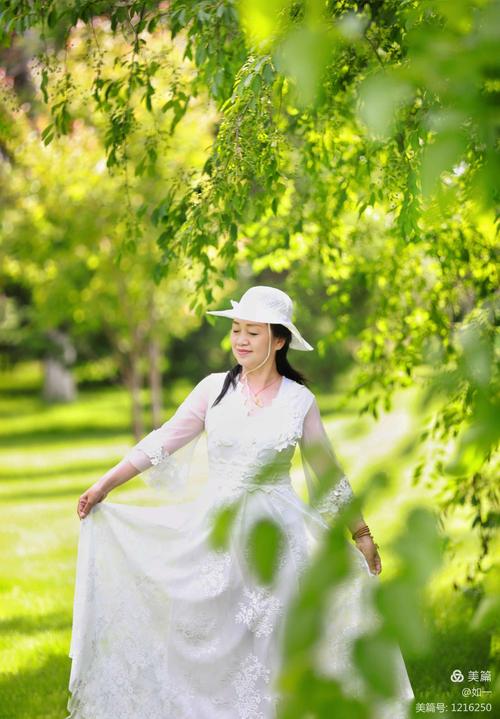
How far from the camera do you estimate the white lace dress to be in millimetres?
3826

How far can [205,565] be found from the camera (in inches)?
154

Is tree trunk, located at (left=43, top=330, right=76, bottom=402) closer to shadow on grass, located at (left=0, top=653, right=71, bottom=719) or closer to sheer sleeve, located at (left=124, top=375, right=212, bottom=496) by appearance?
shadow on grass, located at (left=0, top=653, right=71, bottom=719)

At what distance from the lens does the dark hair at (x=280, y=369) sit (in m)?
4.10

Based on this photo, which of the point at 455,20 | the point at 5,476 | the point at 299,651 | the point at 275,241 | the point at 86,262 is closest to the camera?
the point at 299,651

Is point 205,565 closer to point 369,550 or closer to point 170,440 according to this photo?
point 170,440

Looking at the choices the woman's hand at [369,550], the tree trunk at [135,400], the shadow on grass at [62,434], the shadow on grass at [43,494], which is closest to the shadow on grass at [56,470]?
the tree trunk at [135,400]

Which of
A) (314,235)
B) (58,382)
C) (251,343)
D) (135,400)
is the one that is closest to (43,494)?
(135,400)

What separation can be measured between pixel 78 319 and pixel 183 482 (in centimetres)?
1253

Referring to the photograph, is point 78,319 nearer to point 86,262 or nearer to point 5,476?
Result: point 86,262

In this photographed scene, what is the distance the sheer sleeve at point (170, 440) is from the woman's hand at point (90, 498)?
0.19 metres

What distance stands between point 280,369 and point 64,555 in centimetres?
553

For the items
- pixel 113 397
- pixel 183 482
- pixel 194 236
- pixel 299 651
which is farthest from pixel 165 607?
pixel 113 397

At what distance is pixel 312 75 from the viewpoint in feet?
3.68

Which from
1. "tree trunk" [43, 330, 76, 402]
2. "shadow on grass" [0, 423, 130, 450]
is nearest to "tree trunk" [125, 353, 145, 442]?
"shadow on grass" [0, 423, 130, 450]
